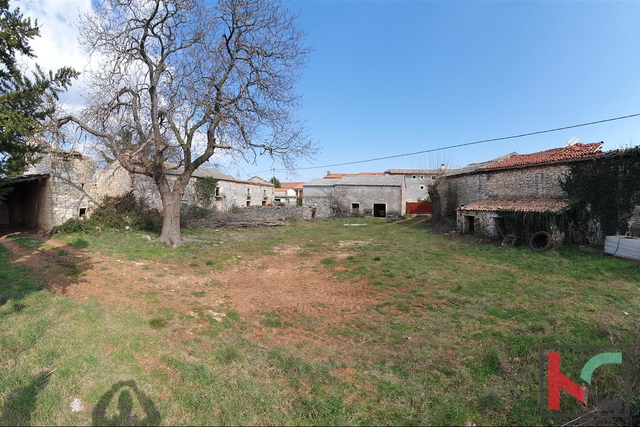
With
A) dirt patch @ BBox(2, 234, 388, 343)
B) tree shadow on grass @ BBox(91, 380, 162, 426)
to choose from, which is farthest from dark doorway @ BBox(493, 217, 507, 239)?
tree shadow on grass @ BBox(91, 380, 162, 426)

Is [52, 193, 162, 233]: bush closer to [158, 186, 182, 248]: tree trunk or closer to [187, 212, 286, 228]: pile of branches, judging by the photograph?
[187, 212, 286, 228]: pile of branches

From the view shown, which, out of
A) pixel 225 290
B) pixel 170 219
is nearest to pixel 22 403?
pixel 225 290

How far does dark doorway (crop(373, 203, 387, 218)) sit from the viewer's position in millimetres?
30578

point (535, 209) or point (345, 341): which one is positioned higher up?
point (535, 209)

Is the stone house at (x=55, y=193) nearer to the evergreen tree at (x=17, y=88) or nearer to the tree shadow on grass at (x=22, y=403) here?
the evergreen tree at (x=17, y=88)

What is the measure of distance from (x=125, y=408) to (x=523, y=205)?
52.1 ft

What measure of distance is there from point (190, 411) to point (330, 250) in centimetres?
1006

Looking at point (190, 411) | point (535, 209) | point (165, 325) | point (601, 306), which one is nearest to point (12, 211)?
point (165, 325)

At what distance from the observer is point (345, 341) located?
16.3 ft

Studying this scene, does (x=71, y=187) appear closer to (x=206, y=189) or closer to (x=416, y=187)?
(x=206, y=189)

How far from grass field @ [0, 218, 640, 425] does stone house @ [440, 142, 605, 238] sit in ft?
15.3

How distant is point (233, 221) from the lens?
20719 mm

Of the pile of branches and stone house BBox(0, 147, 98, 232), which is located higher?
stone house BBox(0, 147, 98, 232)

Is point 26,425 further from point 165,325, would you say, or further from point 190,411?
point 165,325
